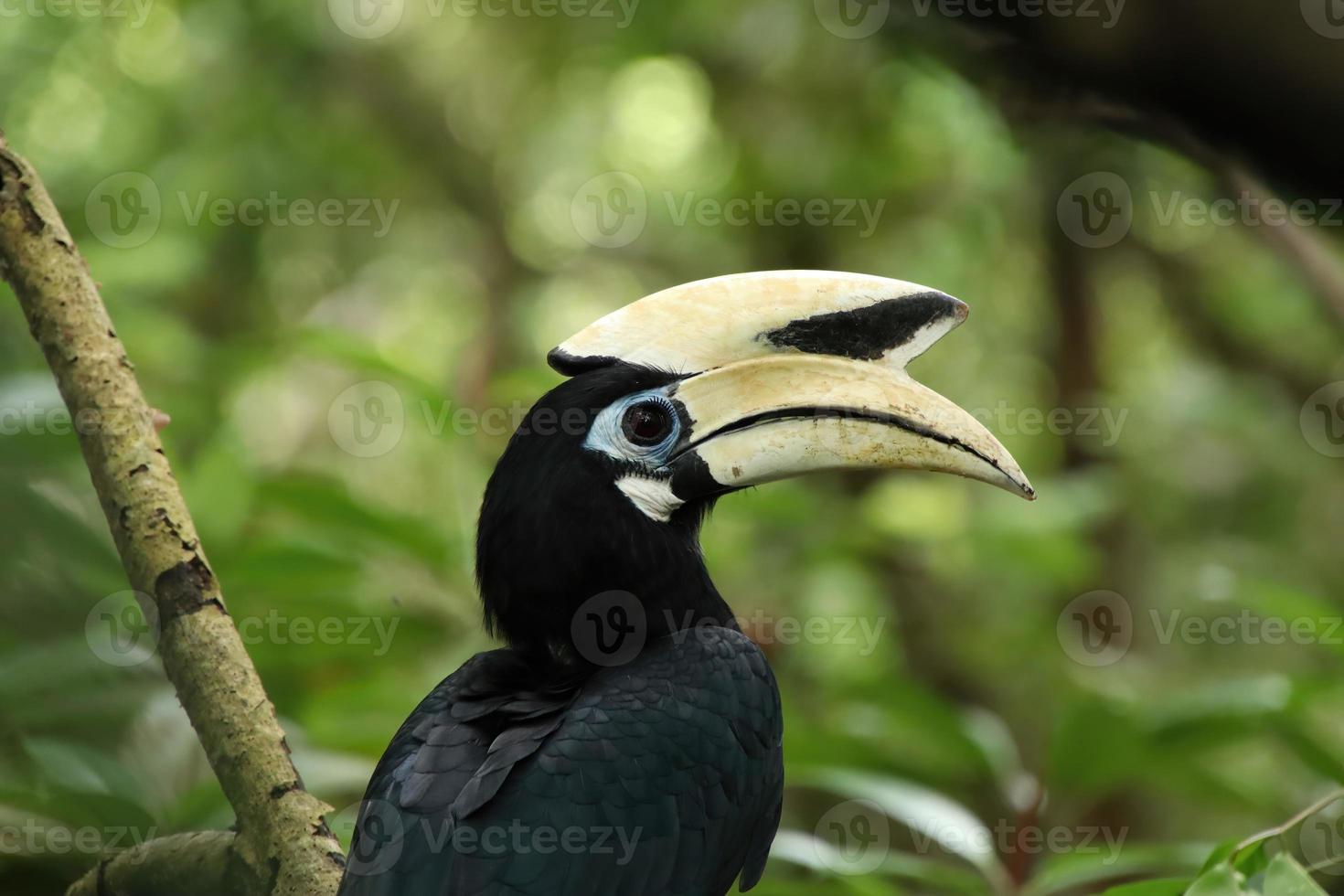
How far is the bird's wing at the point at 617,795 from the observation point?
174 cm

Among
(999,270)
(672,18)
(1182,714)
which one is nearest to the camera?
(1182,714)

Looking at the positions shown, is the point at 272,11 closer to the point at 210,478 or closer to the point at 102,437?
the point at 210,478

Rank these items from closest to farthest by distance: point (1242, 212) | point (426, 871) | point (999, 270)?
point (426, 871), point (1242, 212), point (999, 270)

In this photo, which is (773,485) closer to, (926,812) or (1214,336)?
(926,812)

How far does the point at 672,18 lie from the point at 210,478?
259 cm

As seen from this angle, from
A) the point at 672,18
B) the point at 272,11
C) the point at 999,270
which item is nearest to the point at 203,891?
the point at 672,18

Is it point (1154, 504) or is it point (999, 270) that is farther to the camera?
point (999, 270)

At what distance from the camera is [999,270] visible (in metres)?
5.83
